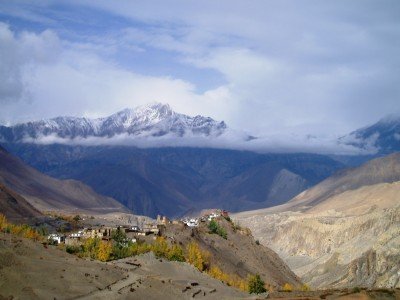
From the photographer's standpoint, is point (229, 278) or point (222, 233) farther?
point (222, 233)

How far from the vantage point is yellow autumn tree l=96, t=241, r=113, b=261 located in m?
102

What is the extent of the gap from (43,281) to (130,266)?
79.2ft

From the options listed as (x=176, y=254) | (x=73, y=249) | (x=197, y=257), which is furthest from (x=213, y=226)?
(x=73, y=249)

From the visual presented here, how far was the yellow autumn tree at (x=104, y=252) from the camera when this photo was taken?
102125mm

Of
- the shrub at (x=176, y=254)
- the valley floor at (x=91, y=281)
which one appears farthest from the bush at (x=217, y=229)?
the valley floor at (x=91, y=281)

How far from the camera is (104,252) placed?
10381 cm

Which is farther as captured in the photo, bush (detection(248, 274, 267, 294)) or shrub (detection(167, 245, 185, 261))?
shrub (detection(167, 245, 185, 261))

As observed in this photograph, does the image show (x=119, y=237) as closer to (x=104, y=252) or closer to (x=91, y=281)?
(x=104, y=252)

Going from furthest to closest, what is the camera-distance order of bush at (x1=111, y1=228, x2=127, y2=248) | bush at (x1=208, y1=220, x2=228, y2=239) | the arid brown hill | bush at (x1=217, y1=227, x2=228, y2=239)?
1. bush at (x1=208, y1=220, x2=228, y2=239)
2. bush at (x1=217, y1=227, x2=228, y2=239)
3. the arid brown hill
4. bush at (x1=111, y1=228, x2=127, y2=248)

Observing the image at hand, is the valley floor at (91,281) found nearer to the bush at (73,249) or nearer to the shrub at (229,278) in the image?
the bush at (73,249)

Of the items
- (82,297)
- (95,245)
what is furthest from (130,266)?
(82,297)

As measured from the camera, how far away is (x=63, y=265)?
269 ft

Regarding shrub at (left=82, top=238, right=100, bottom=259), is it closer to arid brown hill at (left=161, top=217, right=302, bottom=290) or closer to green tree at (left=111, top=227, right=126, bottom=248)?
green tree at (left=111, top=227, right=126, bottom=248)

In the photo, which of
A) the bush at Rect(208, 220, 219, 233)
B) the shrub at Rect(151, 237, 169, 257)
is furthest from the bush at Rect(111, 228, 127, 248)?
the bush at Rect(208, 220, 219, 233)
